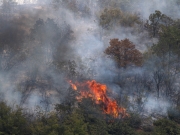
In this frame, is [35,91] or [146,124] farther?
[35,91]

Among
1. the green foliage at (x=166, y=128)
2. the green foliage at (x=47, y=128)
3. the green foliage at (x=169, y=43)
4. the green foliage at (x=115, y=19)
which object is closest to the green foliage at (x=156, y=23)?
the green foliage at (x=115, y=19)

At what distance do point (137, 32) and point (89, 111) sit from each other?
1882cm

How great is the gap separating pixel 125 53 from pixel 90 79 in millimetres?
4625

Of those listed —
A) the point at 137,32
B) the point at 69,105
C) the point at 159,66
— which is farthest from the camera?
the point at 137,32

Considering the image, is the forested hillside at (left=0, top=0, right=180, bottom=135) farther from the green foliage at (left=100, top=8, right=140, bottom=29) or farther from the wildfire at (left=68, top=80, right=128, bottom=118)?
the green foliage at (left=100, top=8, right=140, bottom=29)

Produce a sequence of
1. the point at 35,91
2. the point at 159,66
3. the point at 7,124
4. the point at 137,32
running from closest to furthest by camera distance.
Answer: the point at 7,124 → the point at 35,91 → the point at 159,66 → the point at 137,32

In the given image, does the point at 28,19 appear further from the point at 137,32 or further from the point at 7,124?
the point at 7,124

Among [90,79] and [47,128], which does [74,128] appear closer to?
[47,128]

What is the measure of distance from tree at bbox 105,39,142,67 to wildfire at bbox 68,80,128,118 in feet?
10.9

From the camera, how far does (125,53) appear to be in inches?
1087

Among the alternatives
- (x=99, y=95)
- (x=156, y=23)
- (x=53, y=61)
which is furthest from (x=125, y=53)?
(x=156, y=23)

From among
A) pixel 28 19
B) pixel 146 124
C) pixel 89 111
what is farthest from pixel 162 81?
pixel 28 19

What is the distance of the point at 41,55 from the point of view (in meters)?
28.9

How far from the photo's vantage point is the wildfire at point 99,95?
24922mm
